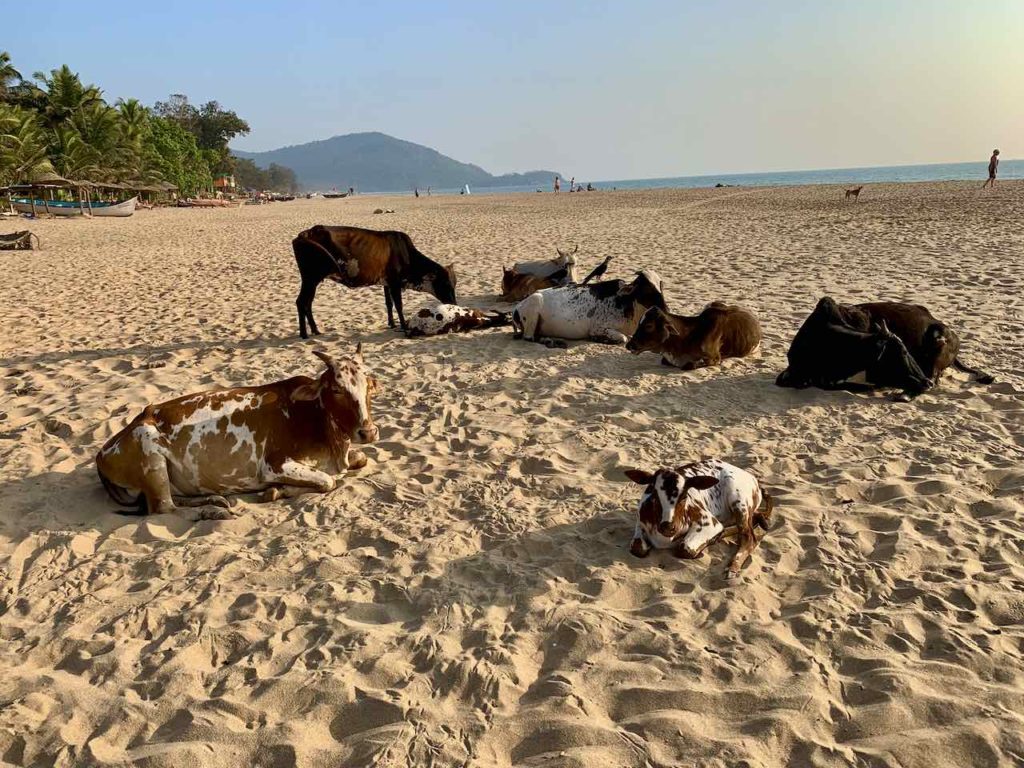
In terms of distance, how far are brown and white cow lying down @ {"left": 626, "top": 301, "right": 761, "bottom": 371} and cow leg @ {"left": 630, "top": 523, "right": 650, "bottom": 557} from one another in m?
4.32

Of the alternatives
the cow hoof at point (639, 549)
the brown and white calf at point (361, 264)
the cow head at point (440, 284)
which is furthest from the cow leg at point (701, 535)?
the cow head at point (440, 284)

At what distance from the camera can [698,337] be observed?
8438 millimetres

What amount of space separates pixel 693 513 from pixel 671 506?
17cm

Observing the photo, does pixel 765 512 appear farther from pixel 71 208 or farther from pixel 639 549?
pixel 71 208

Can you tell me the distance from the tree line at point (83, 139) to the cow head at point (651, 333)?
153 feet

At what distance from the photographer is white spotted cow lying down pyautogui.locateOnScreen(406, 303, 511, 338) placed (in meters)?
10.4

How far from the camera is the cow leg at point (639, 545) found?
4359 mm

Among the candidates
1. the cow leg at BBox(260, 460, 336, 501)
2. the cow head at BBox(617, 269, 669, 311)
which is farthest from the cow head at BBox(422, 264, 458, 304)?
the cow leg at BBox(260, 460, 336, 501)

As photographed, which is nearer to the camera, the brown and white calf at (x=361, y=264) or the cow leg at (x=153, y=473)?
the cow leg at (x=153, y=473)

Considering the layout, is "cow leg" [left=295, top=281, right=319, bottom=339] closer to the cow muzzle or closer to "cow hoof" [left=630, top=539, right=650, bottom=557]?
the cow muzzle

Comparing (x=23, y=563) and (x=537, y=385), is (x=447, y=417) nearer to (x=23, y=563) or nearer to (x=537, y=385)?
(x=537, y=385)

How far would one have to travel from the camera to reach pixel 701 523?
171 inches

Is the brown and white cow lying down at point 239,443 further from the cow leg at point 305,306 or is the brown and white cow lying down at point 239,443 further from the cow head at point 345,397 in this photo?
the cow leg at point 305,306

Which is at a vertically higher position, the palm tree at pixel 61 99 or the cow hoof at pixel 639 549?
the palm tree at pixel 61 99
